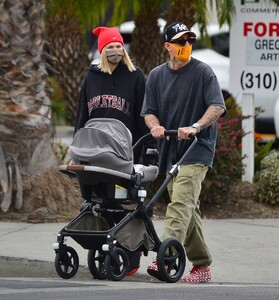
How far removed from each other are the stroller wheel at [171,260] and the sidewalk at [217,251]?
604 millimetres

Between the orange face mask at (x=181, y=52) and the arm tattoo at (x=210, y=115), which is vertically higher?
the orange face mask at (x=181, y=52)

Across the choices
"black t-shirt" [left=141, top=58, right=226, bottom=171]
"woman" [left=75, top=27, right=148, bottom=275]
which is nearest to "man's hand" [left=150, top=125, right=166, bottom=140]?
"black t-shirt" [left=141, top=58, right=226, bottom=171]

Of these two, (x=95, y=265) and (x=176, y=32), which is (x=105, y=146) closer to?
(x=95, y=265)

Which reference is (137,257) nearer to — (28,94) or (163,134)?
(163,134)

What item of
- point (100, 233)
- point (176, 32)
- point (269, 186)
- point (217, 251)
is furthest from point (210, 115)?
point (269, 186)

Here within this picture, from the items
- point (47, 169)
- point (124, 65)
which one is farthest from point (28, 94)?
point (124, 65)

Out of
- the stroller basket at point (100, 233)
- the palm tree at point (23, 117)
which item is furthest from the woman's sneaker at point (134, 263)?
the palm tree at point (23, 117)

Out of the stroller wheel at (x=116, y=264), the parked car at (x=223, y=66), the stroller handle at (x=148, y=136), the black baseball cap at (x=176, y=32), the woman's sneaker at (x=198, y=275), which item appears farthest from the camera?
the parked car at (x=223, y=66)

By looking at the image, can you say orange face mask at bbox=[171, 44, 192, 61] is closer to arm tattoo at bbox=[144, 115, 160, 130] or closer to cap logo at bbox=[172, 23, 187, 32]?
cap logo at bbox=[172, 23, 187, 32]

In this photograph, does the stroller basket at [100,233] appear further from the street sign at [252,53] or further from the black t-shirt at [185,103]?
the street sign at [252,53]

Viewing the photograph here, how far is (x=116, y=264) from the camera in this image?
26.2ft

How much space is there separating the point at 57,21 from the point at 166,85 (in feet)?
23.0

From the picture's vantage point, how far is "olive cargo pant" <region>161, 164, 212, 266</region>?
8.23 meters

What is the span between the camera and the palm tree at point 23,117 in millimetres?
11312
